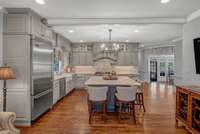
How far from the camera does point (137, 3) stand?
4.15 m

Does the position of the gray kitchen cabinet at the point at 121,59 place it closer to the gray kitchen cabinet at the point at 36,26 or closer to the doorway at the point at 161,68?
the doorway at the point at 161,68

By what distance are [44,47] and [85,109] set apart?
7.76 feet

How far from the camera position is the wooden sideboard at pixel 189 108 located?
12.2 feet

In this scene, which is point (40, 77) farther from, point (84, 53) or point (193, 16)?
point (84, 53)

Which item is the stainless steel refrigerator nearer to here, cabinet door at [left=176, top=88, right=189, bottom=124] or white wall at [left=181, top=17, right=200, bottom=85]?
cabinet door at [left=176, top=88, right=189, bottom=124]

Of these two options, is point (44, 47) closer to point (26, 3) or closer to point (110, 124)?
point (26, 3)

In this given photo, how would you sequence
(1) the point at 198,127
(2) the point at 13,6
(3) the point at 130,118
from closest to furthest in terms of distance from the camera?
(1) the point at 198,127 → (2) the point at 13,6 → (3) the point at 130,118

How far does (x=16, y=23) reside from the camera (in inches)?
179

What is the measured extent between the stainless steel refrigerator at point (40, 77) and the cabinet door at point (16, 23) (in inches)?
14.2

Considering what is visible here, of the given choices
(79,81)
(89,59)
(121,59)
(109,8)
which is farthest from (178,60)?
(109,8)

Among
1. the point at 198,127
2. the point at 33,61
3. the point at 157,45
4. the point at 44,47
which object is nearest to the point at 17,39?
the point at 33,61

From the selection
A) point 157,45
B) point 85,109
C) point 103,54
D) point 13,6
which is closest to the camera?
point 13,6

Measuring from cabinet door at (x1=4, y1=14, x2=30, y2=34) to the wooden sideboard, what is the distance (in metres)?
3.79

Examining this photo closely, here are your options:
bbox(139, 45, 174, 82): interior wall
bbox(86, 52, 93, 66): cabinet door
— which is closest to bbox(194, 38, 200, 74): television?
bbox(86, 52, 93, 66): cabinet door
